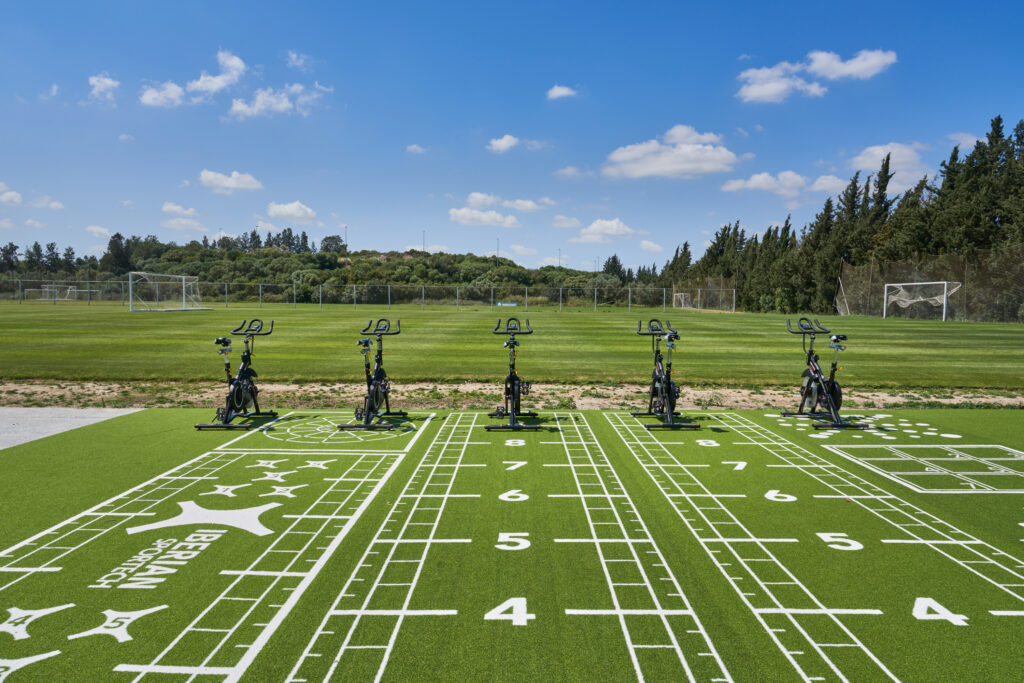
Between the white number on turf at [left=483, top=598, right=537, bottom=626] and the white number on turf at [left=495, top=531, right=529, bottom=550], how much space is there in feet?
2.74

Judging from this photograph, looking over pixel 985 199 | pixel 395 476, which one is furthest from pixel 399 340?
pixel 985 199

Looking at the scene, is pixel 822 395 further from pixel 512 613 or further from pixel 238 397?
pixel 238 397

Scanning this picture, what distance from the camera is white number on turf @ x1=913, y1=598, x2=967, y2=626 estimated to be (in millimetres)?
3734

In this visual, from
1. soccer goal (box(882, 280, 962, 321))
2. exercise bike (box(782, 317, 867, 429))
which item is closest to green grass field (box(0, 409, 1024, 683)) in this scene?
exercise bike (box(782, 317, 867, 429))

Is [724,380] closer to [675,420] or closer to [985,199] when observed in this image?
[675,420]

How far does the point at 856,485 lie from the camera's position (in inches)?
254

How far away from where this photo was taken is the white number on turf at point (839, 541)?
4832 mm

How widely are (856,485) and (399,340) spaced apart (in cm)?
1675

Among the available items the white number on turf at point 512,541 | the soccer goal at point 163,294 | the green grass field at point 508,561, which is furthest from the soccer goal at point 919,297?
the soccer goal at point 163,294

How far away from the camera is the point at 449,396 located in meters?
11.9

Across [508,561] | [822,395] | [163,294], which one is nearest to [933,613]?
[508,561]

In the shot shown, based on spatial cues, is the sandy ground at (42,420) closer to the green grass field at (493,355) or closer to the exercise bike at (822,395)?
the green grass field at (493,355)

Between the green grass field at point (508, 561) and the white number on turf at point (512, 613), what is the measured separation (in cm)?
2

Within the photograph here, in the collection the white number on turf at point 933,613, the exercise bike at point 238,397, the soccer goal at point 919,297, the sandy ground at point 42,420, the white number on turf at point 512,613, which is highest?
the soccer goal at point 919,297
